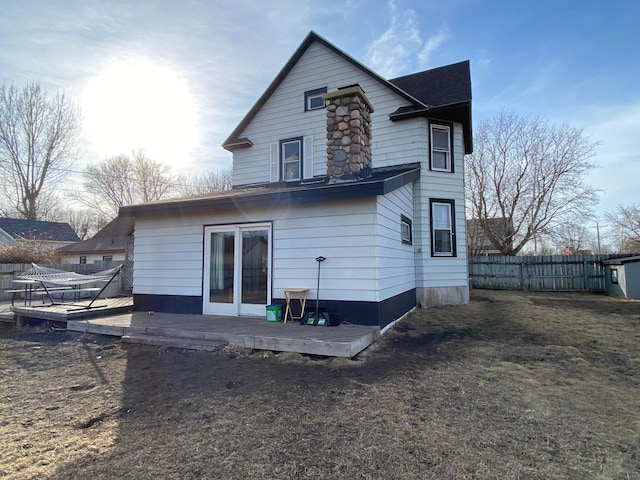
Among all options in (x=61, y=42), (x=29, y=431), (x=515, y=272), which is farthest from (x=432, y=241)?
(x=61, y=42)

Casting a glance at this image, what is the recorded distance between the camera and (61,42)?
323 inches

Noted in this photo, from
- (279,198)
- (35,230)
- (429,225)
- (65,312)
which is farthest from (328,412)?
(35,230)

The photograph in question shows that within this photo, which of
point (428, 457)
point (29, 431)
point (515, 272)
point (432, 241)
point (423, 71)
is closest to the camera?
point (428, 457)

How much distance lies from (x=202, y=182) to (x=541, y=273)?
2574cm

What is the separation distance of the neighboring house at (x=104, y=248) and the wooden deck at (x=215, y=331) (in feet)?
50.4

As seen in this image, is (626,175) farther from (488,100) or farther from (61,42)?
(61,42)

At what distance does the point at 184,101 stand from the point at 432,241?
26.2ft

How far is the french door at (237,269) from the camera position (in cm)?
644

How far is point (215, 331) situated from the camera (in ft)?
17.3

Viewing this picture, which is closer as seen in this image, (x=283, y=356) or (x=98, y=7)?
(x=283, y=356)

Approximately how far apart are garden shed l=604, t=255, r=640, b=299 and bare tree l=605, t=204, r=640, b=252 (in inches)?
415

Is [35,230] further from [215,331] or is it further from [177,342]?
[215,331]

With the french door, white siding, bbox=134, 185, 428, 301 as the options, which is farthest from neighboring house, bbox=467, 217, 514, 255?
the french door

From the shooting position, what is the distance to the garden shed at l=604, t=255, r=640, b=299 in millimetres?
10727
